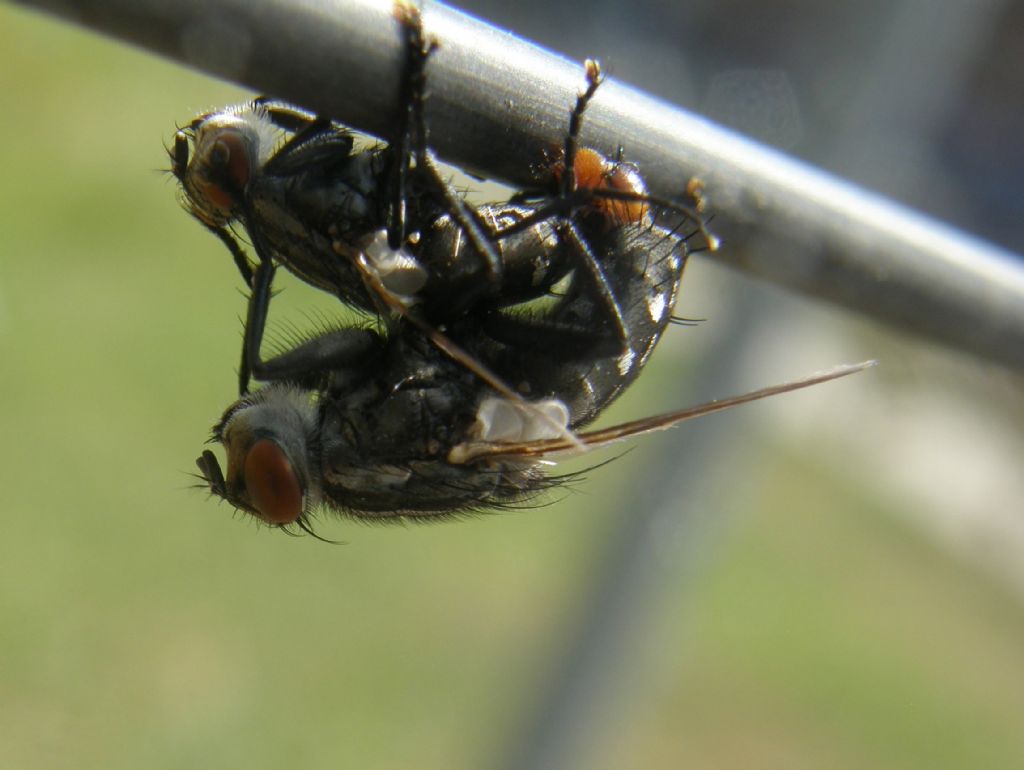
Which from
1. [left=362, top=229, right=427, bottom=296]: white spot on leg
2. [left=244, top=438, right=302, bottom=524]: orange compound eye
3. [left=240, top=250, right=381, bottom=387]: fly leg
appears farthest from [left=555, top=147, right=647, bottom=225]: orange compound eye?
[left=244, top=438, right=302, bottom=524]: orange compound eye

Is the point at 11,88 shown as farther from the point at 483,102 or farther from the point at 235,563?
the point at 483,102

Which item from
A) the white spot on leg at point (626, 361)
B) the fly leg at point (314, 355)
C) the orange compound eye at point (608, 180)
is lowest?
the fly leg at point (314, 355)

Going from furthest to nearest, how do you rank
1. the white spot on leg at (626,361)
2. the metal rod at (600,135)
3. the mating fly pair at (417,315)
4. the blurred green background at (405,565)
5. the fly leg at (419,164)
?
the blurred green background at (405,565) → the white spot on leg at (626,361) → the mating fly pair at (417,315) → the fly leg at (419,164) → the metal rod at (600,135)

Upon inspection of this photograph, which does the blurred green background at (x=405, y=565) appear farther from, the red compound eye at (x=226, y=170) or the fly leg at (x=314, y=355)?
the red compound eye at (x=226, y=170)

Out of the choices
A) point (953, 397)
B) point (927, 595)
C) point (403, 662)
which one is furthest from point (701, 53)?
point (403, 662)

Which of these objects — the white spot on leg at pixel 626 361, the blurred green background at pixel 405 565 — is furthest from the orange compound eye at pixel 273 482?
the blurred green background at pixel 405 565

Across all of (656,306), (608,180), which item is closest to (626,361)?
(656,306)

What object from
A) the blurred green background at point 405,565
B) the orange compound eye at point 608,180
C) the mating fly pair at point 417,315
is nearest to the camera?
the orange compound eye at point 608,180
